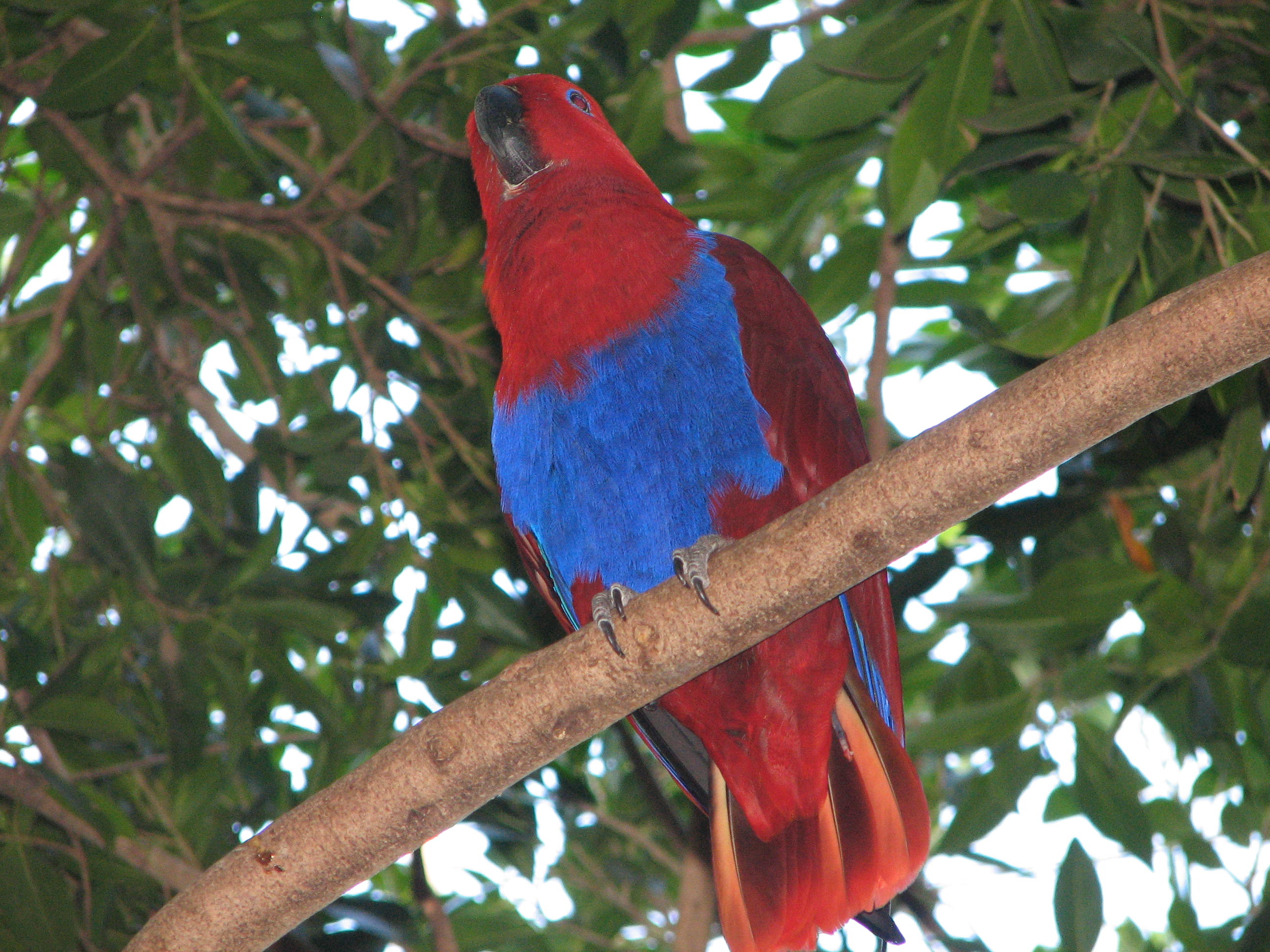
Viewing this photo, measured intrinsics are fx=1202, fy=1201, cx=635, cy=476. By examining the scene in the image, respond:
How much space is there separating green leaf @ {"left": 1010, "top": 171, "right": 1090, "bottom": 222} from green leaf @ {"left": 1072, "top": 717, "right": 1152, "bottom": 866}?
4.54 feet

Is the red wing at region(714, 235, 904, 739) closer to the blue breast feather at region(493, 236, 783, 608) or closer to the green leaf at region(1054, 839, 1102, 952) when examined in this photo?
the blue breast feather at region(493, 236, 783, 608)

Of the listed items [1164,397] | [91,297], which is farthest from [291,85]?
[1164,397]

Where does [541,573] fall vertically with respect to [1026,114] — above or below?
below

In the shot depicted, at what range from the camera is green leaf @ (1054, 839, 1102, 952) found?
2.91 meters

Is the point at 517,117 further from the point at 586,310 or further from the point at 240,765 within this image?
the point at 240,765

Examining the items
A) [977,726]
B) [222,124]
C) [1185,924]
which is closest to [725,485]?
[977,726]

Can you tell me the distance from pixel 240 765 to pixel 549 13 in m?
2.19

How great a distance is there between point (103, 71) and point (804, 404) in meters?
1.72

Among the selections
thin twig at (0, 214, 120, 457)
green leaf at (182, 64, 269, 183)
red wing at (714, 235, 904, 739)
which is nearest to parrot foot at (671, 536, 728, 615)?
red wing at (714, 235, 904, 739)

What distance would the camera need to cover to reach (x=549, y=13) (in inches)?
123

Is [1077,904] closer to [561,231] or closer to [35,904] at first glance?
[561,231]

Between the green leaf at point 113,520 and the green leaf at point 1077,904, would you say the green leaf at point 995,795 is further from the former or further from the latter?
the green leaf at point 113,520

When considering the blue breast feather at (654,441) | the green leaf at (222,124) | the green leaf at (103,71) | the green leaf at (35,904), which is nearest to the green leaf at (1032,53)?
the blue breast feather at (654,441)

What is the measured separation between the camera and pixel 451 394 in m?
3.42
